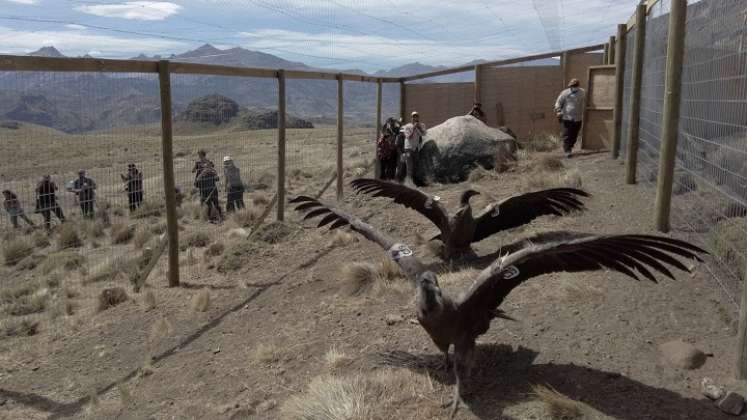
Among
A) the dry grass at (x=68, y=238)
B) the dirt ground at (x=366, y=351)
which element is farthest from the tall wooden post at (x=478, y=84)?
the dry grass at (x=68, y=238)

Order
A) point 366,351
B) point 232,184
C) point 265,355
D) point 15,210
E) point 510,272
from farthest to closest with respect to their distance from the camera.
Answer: point 232,184 < point 15,210 < point 265,355 < point 366,351 < point 510,272

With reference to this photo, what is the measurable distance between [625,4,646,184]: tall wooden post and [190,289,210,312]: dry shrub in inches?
237

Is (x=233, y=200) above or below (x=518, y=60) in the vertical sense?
below

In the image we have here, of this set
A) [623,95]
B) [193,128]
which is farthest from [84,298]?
[623,95]

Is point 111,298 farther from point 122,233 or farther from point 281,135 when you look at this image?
point 122,233

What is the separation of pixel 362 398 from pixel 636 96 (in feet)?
21.7

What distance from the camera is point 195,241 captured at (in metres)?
11.0

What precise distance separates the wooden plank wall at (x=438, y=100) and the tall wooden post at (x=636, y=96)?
31.6 ft

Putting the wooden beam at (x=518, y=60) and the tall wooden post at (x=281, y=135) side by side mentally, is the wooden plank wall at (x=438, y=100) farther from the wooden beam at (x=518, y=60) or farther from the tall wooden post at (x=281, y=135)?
the tall wooden post at (x=281, y=135)

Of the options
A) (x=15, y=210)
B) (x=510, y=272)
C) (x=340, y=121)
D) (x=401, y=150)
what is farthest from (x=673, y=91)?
(x=401, y=150)

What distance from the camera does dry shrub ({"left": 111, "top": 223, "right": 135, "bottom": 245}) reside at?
11852 mm

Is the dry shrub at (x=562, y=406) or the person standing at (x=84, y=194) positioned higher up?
the person standing at (x=84, y=194)

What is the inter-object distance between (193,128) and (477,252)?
22.4ft

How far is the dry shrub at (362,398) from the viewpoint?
3.92m
